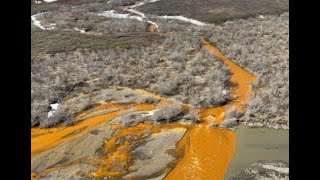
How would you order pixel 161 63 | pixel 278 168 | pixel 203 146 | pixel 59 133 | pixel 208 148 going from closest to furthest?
pixel 278 168 → pixel 208 148 → pixel 203 146 → pixel 59 133 → pixel 161 63

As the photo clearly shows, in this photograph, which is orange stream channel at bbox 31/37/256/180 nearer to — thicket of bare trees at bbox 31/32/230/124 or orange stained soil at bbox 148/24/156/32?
thicket of bare trees at bbox 31/32/230/124

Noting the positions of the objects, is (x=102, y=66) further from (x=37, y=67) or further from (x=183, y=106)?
(x=183, y=106)

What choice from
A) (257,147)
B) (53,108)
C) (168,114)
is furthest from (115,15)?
(257,147)

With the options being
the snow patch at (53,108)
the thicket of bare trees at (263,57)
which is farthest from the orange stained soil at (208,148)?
the snow patch at (53,108)

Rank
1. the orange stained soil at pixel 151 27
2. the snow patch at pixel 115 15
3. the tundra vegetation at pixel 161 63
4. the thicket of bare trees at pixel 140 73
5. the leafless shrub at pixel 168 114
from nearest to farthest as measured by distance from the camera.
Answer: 1. the leafless shrub at pixel 168 114
2. the tundra vegetation at pixel 161 63
3. the thicket of bare trees at pixel 140 73
4. the orange stained soil at pixel 151 27
5. the snow patch at pixel 115 15

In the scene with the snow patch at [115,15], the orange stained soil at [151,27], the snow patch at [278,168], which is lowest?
the snow patch at [278,168]

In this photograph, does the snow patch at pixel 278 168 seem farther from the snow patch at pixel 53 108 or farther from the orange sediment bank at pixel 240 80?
the snow patch at pixel 53 108

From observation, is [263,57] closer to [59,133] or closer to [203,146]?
[203,146]
